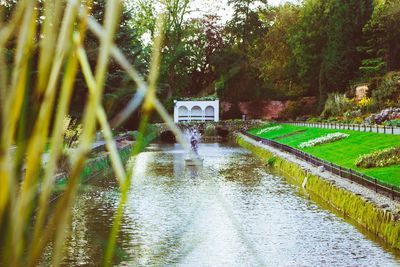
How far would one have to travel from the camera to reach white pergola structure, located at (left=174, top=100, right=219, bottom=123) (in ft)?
259

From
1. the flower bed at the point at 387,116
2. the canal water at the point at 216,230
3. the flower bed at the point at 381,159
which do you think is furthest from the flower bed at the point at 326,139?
the flower bed at the point at 381,159

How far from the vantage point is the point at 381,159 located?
2344 centimetres

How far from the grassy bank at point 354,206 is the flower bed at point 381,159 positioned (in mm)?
1864

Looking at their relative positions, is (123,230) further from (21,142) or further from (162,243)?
(21,142)

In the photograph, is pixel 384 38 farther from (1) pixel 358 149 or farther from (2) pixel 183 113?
(1) pixel 358 149

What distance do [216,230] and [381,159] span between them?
31.1 ft

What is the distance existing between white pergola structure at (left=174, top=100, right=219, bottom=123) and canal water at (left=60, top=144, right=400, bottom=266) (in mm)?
52404

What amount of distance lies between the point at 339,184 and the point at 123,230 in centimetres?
731

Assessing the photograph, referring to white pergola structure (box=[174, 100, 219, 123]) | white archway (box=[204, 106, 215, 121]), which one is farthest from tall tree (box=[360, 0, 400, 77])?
white archway (box=[204, 106, 215, 121])

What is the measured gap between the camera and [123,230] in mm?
16250

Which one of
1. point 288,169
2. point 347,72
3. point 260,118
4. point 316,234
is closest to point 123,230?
point 316,234

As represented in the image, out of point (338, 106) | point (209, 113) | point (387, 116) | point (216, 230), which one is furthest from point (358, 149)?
point (209, 113)

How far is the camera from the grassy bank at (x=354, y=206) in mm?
14350

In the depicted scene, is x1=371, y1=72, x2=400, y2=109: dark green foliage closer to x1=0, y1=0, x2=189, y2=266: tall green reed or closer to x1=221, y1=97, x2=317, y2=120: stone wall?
x1=221, y1=97, x2=317, y2=120: stone wall
